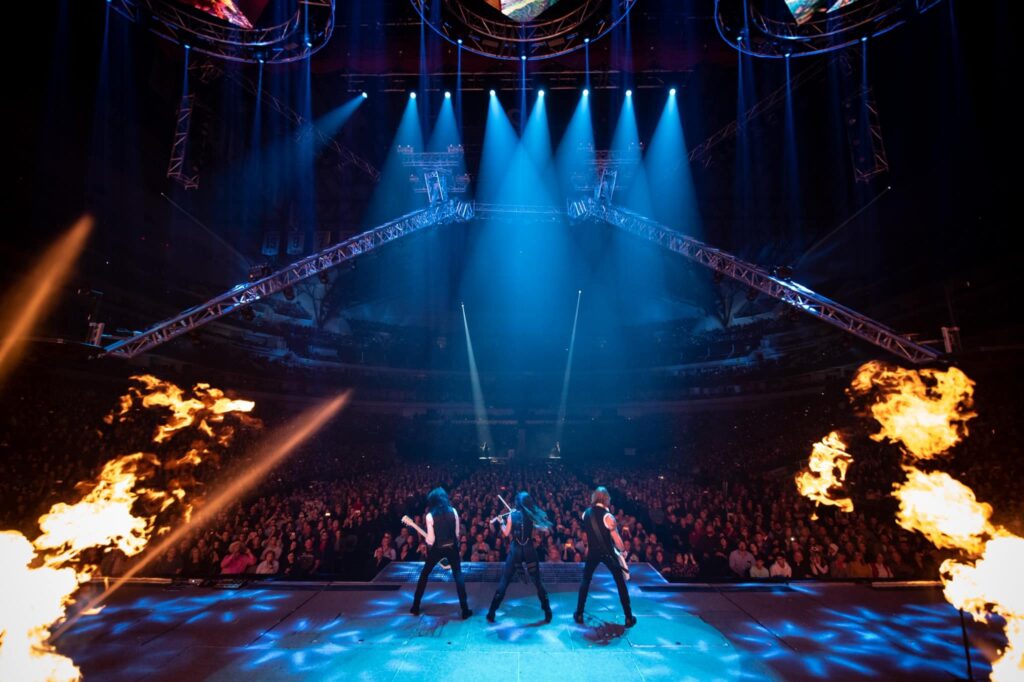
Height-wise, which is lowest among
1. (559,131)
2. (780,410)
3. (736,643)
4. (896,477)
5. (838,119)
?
(736,643)

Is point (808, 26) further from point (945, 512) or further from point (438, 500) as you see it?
point (438, 500)

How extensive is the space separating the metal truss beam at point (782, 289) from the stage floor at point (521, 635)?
4938 millimetres

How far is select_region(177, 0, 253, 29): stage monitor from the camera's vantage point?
9102mm

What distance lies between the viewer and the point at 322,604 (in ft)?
20.8

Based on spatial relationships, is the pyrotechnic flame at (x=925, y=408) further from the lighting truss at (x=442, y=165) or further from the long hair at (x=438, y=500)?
the lighting truss at (x=442, y=165)

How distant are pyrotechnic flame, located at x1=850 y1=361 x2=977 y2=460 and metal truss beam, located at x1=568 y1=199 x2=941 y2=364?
955 mm

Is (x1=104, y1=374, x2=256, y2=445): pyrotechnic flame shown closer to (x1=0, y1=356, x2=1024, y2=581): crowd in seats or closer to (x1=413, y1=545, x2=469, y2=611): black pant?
(x1=0, y1=356, x2=1024, y2=581): crowd in seats

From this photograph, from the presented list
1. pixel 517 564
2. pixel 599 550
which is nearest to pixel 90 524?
pixel 517 564

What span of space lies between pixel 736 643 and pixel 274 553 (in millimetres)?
7625

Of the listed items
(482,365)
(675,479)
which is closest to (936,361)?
(675,479)

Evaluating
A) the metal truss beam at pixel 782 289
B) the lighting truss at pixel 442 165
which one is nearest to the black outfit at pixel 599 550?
the metal truss beam at pixel 782 289

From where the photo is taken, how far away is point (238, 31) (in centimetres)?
1009

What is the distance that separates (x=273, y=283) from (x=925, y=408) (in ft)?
50.1

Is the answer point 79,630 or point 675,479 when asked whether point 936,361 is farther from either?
point 79,630
